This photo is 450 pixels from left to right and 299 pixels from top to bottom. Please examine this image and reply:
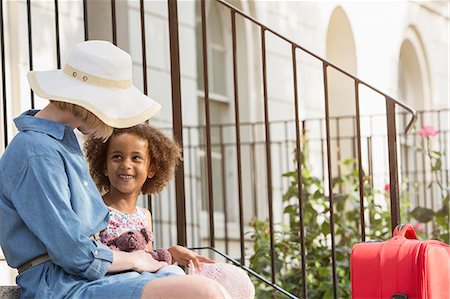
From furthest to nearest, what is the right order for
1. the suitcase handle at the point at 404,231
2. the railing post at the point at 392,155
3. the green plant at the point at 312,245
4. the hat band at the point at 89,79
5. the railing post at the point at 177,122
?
the green plant at the point at 312,245 < the railing post at the point at 392,155 < the railing post at the point at 177,122 < the suitcase handle at the point at 404,231 < the hat band at the point at 89,79

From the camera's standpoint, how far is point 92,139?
15.2 feet

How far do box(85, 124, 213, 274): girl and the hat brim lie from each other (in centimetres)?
58

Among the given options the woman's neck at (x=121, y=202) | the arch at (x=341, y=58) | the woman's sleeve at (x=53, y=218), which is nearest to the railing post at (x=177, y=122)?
the woman's neck at (x=121, y=202)

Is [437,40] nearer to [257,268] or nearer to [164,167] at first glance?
[257,268]

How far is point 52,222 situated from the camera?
3.64 metres

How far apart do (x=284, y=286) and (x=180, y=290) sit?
4.15 m

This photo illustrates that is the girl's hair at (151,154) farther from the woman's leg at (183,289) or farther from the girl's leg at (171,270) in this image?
the woman's leg at (183,289)

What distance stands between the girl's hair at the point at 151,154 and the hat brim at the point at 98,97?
23.6 inches

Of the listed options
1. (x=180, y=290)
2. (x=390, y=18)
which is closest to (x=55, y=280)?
(x=180, y=290)

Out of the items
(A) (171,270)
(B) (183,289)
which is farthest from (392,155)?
(B) (183,289)

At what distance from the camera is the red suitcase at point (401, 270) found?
15.4 ft

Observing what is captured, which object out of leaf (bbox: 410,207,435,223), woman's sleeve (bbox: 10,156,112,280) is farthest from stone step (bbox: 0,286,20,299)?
leaf (bbox: 410,207,435,223)

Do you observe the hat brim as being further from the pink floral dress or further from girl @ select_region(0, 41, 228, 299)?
the pink floral dress

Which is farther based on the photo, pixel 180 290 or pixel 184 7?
pixel 184 7
